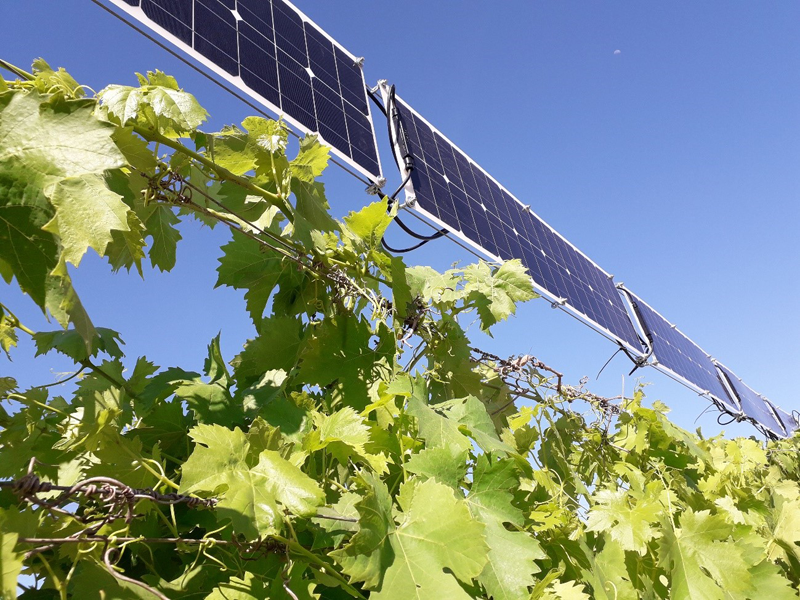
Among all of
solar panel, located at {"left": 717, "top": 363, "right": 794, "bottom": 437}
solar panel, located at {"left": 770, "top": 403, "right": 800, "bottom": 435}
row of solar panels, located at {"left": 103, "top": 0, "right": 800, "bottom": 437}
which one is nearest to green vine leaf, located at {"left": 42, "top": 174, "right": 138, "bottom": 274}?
row of solar panels, located at {"left": 103, "top": 0, "right": 800, "bottom": 437}

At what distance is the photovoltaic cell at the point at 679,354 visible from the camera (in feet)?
25.6

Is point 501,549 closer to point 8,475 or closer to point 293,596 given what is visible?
point 293,596

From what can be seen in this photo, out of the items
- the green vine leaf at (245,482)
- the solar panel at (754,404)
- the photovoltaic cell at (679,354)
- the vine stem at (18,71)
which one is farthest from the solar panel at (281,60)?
the solar panel at (754,404)

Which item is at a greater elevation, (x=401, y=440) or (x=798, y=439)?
(x=798, y=439)

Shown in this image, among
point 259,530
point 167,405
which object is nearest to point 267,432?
point 259,530

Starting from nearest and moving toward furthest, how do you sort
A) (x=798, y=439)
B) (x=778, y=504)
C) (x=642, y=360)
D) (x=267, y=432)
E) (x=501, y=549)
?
(x=267, y=432) < (x=501, y=549) < (x=778, y=504) < (x=798, y=439) < (x=642, y=360)

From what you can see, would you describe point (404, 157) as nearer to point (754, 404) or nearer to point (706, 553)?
point (706, 553)

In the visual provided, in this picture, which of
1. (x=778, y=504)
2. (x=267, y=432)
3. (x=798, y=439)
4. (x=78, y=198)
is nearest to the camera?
(x=78, y=198)

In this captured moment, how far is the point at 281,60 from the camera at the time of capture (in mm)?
3053

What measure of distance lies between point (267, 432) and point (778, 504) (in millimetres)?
2398

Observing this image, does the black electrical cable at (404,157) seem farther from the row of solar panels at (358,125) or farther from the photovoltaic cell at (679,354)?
the photovoltaic cell at (679,354)

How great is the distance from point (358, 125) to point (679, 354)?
7.16 m

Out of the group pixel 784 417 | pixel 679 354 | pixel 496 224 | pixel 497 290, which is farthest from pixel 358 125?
pixel 784 417

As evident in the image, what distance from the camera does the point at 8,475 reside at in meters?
0.91
